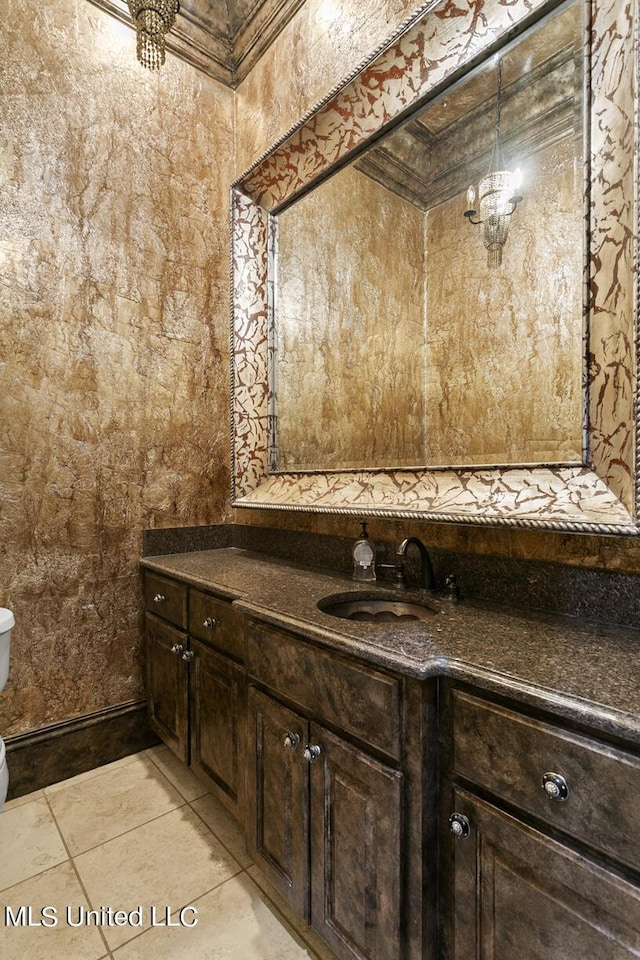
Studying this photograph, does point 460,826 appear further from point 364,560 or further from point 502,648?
point 364,560

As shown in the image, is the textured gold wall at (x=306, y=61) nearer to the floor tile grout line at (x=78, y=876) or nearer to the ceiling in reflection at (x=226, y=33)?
the ceiling in reflection at (x=226, y=33)

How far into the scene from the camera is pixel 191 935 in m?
1.28

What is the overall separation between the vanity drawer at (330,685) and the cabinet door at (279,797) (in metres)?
0.07

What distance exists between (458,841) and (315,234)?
208 cm

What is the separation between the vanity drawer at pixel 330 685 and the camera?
38.4 inches

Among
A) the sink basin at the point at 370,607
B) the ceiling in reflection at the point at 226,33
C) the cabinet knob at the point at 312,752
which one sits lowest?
the cabinet knob at the point at 312,752

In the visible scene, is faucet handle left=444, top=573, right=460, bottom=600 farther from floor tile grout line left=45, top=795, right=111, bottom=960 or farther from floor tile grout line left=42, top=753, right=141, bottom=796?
floor tile grout line left=42, top=753, right=141, bottom=796

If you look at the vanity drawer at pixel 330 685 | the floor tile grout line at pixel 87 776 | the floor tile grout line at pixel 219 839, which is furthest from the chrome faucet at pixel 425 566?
the floor tile grout line at pixel 87 776

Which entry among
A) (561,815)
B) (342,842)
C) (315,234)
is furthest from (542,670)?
(315,234)

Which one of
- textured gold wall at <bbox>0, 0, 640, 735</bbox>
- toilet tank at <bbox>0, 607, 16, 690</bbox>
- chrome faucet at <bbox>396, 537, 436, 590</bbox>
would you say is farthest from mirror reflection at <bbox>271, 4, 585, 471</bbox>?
toilet tank at <bbox>0, 607, 16, 690</bbox>

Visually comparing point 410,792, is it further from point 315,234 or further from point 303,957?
point 315,234

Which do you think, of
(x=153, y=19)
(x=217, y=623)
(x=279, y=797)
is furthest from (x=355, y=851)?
(x=153, y=19)

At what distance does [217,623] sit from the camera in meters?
1.61

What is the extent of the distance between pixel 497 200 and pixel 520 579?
1083 mm
